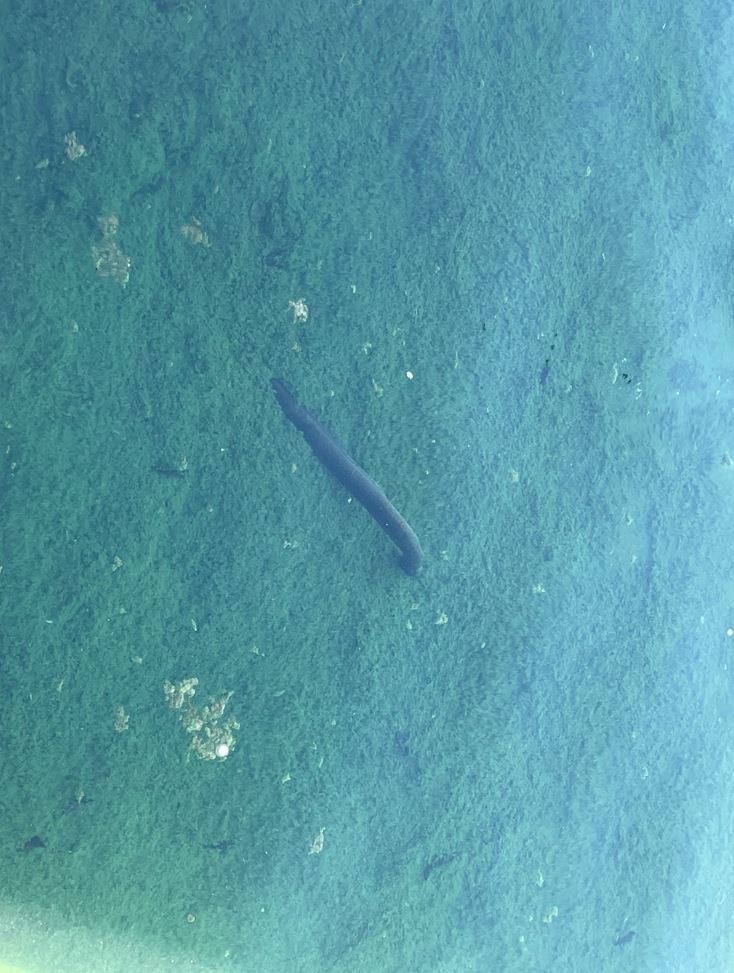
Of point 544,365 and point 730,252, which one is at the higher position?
point 730,252

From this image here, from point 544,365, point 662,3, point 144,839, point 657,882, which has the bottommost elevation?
point 144,839

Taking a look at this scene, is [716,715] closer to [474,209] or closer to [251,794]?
[251,794]

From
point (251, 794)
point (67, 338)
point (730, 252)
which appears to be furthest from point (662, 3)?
point (251, 794)

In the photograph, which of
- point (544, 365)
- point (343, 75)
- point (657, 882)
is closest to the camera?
point (343, 75)
